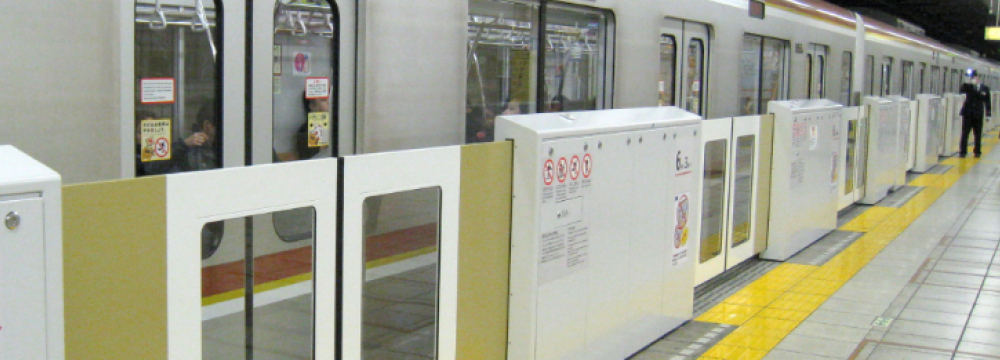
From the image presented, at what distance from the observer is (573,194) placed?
443 centimetres

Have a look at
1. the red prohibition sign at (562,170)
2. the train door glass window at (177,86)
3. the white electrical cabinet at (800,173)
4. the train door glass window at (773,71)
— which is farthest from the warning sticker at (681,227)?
the train door glass window at (773,71)

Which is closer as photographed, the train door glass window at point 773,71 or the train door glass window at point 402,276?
the train door glass window at point 402,276

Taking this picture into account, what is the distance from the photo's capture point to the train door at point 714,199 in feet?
22.5

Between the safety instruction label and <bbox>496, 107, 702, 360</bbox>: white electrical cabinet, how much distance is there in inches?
58.7

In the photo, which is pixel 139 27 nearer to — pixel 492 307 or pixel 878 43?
pixel 492 307

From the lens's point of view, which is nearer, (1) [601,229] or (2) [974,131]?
(1) [601,229]

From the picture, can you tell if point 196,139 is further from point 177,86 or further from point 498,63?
point 498,63

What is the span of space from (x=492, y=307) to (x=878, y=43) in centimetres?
1275

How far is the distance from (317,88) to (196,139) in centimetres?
60

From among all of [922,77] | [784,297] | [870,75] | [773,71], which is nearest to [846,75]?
[870,75]

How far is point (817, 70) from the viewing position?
11.4 meters

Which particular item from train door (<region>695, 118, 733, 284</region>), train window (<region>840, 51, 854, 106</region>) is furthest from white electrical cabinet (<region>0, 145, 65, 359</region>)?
train window (<region>840, 51, 854, 106</region>)

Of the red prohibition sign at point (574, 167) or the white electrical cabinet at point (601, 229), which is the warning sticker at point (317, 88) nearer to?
the white electrical cabinet at point (601, 229)

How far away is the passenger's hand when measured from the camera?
327 cm
